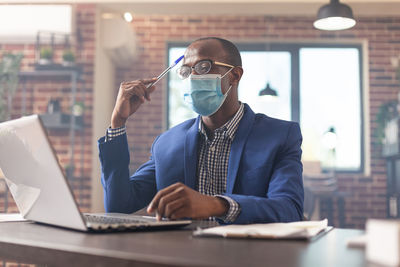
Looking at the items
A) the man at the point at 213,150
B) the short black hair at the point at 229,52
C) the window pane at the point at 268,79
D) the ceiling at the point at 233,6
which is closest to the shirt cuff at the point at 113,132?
the man at the point at 213,150

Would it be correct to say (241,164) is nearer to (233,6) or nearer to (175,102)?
(233,6)

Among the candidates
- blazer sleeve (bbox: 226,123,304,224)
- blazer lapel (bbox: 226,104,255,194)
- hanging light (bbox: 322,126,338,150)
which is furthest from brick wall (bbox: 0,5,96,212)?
blazer sleeve (bbox: 226,123,304,224)

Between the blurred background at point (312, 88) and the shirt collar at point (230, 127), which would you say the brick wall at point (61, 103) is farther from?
the shirt collar at point (230, 127)

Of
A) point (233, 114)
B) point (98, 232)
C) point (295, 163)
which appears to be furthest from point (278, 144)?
point (98, 232)

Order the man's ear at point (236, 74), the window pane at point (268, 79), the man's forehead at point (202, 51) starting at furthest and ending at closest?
the window pane at point (268, 79), the man's ear at point (236, 74), the man's forehead at point (202, 51)

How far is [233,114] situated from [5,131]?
0.93 m

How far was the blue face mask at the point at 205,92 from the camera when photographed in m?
1.66

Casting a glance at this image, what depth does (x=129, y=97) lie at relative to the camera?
5.12 feet

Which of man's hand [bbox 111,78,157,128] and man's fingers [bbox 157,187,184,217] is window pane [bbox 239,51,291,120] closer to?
man's hand [bbox 111,78,157,128]

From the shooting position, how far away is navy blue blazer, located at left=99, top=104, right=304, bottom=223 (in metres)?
1.37

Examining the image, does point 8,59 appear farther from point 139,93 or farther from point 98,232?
point 98,232

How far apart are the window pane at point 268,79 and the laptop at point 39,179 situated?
5207 millimetres

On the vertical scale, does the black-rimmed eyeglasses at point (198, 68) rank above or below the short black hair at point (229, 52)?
below

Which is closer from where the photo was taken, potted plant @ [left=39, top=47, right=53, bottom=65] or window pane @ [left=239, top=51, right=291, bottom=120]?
potted plant @ [left=39, top=47, right=53, bottom=65]
